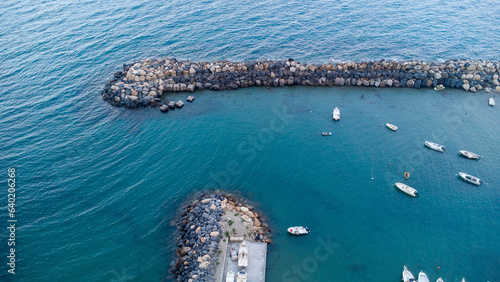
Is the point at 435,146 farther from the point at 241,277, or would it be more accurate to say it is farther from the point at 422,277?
the point at 241,277

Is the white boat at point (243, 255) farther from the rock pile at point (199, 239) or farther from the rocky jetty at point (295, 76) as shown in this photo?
the rocky jetty at point (295, 76)

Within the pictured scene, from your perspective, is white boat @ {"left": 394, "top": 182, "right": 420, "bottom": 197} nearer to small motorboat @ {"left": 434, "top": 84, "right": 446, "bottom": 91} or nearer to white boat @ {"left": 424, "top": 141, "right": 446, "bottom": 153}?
white boat @ {"left": 424, "top": 141, "right": 446, "bottom": 153}

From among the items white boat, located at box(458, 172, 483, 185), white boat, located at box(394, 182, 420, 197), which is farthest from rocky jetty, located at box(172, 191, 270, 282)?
white boat, located at box(458, 172, 483, 185)

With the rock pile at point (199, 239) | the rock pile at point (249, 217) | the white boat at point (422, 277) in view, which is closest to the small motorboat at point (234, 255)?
the rock pile at point (199, 239)

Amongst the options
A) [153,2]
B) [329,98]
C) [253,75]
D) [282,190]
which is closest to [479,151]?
[329,98]

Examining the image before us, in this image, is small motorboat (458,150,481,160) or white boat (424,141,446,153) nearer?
small motorboat (458,150,481,160)
